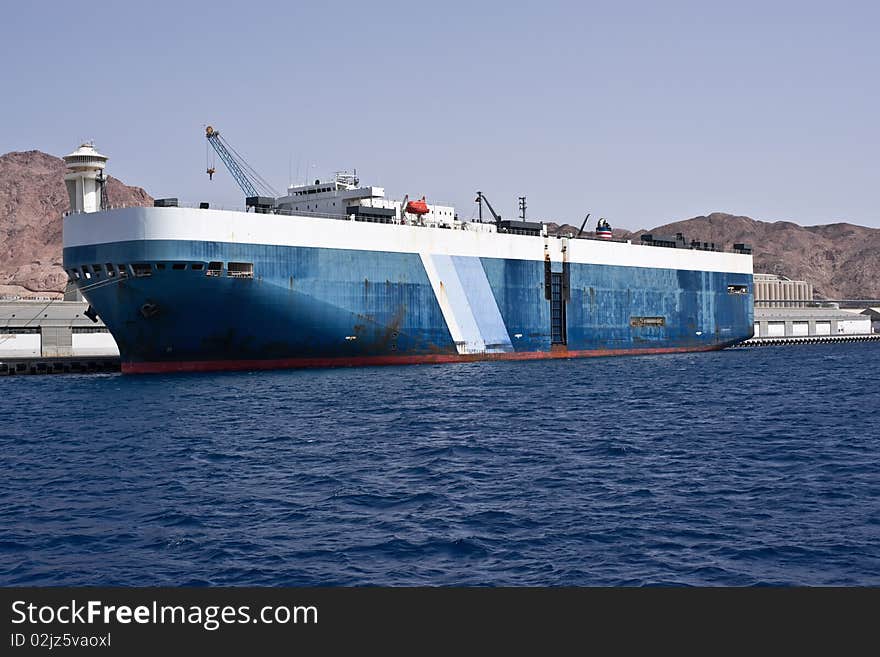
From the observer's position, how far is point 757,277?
170750 millimetres

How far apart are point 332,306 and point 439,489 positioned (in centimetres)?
3168

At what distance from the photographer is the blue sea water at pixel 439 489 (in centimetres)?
1421

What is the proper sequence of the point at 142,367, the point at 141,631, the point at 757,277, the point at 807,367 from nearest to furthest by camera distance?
the point at 141,631 → the point at 142,367 → the point at 807,367 → the point at 757,277

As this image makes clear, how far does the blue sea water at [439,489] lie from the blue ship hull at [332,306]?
898 centimetres

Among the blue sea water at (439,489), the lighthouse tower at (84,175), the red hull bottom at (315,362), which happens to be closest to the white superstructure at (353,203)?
the red hull bottom at (315,362)

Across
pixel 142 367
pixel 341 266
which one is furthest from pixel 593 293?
pixel 142 367

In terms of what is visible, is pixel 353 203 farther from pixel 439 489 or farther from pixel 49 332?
pixel 439 489

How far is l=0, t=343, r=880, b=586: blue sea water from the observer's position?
1421 centimetres

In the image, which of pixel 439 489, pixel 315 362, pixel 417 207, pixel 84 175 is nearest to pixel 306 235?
pixel 315 362

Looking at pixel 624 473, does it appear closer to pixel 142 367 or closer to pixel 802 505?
pixel 802 505

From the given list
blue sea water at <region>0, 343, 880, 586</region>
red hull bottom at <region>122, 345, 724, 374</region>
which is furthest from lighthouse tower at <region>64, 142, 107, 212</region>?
blue sea water at <region>0, 343, 880, 586</region>

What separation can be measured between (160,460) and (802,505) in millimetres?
15459

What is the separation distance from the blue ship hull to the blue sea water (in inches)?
353

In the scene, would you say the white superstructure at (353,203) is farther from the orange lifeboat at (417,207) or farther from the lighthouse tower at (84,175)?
the lighthouse tower at (84,175)
